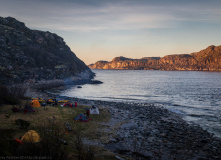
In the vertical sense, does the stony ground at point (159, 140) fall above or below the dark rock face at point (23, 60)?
below

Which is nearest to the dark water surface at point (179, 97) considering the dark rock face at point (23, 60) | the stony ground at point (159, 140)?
the stony ground at point (159, 140)

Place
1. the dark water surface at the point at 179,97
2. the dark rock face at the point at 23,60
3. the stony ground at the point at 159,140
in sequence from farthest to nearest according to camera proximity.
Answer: the dark rock face at the point at 23,60, the dark water surface at the point at 179,97, the stony ground at the point at 159,140

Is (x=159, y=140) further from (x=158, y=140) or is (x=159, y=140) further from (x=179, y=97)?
(x=179, y=97)

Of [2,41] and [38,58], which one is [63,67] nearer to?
[38,58]

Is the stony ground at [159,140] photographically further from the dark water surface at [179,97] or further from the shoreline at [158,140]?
the dark water surface at [179,97]

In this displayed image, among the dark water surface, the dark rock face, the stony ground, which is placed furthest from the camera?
the dark rock face

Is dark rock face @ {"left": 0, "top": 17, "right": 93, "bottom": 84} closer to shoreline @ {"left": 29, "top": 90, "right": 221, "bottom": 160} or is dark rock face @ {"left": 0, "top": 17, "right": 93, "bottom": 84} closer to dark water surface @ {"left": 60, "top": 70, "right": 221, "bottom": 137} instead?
dark water surface @ {"left": 60, "top": 70, "right": 221, "bottom": 137}

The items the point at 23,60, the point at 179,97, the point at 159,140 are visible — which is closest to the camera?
the point at 159,140

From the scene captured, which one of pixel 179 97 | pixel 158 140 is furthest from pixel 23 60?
pixel 158 140

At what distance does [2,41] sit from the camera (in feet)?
228

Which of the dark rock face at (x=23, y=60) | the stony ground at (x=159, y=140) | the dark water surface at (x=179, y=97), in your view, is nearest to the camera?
the stony ground at (x=159, y=140)

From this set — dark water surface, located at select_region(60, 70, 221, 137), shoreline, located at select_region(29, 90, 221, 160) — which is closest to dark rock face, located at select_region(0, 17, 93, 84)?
dark water surface, located at select_region(60, 70, 221, 137)

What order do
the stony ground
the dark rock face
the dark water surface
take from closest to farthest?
the stony ground
the dark water surface
the dark rock face

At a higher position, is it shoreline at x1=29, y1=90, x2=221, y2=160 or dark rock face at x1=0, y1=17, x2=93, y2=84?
dark rock face at x1=0, y1=17, x2=93, y2=84
